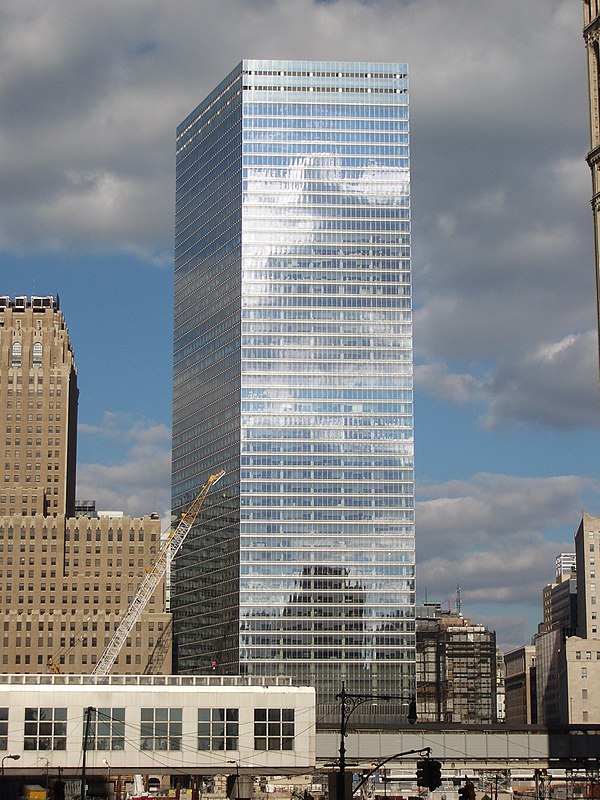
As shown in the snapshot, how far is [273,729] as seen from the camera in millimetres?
141375

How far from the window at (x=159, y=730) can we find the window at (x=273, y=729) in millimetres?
8026

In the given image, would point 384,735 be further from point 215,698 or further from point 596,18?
point 596,18

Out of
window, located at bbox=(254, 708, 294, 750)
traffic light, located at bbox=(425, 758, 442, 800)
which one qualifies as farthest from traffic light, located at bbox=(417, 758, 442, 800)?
window, located at bbox=(254, 708, 294, 750)

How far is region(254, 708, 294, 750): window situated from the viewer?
14100cm

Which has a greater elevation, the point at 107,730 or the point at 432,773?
the point at 107,730

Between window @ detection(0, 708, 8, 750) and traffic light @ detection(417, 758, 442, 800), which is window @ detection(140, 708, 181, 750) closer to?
window @ detection(0, 708, 8, 750)

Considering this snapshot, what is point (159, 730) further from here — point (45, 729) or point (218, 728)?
point (45, 729)

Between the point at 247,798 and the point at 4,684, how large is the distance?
88.5 feet

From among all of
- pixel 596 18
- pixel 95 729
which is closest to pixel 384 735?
pixel 95 729

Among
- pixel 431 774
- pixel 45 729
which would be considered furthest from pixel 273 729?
pixel 431 774

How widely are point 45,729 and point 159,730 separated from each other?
11.3 meters

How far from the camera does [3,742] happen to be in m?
136

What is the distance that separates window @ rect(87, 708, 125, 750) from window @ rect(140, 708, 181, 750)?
2.19 metres

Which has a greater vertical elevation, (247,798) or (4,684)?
(4,684)
